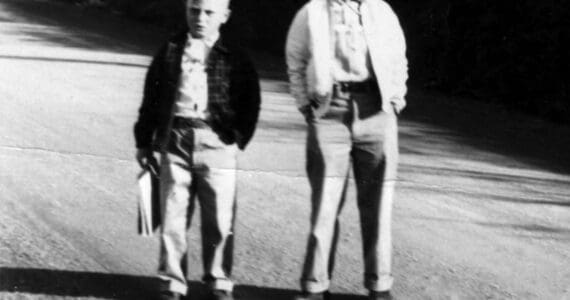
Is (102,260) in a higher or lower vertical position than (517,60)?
lower

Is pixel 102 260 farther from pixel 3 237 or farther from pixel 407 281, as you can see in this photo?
pixel 407 281

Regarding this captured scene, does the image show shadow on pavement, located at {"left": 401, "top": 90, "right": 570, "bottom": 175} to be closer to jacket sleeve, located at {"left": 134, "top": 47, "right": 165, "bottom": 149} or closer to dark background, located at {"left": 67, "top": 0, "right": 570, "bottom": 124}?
dark background, located at {"left": 67, "top": 0, "right": 570, "bottom": 124}

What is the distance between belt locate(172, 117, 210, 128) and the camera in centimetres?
489

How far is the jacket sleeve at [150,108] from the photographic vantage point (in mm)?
4957

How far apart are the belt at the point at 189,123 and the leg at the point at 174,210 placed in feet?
0.12

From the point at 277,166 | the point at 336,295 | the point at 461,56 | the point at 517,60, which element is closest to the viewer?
the point at 336,295

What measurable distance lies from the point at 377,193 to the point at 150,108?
1121mm

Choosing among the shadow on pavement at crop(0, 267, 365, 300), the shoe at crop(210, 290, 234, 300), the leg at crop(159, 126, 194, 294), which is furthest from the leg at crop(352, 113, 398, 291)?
the leg at crop(159, 126, 194, 294)

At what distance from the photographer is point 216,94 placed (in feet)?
16.2

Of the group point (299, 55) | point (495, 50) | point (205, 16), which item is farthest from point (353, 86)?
point (495, 50)

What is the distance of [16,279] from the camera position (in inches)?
217

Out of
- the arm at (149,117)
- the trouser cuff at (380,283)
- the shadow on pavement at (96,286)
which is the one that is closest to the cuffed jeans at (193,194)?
the arm at (149,117)

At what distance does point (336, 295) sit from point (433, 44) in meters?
9.43

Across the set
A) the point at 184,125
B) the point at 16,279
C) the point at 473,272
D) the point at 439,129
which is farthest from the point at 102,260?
the point at 439,129
